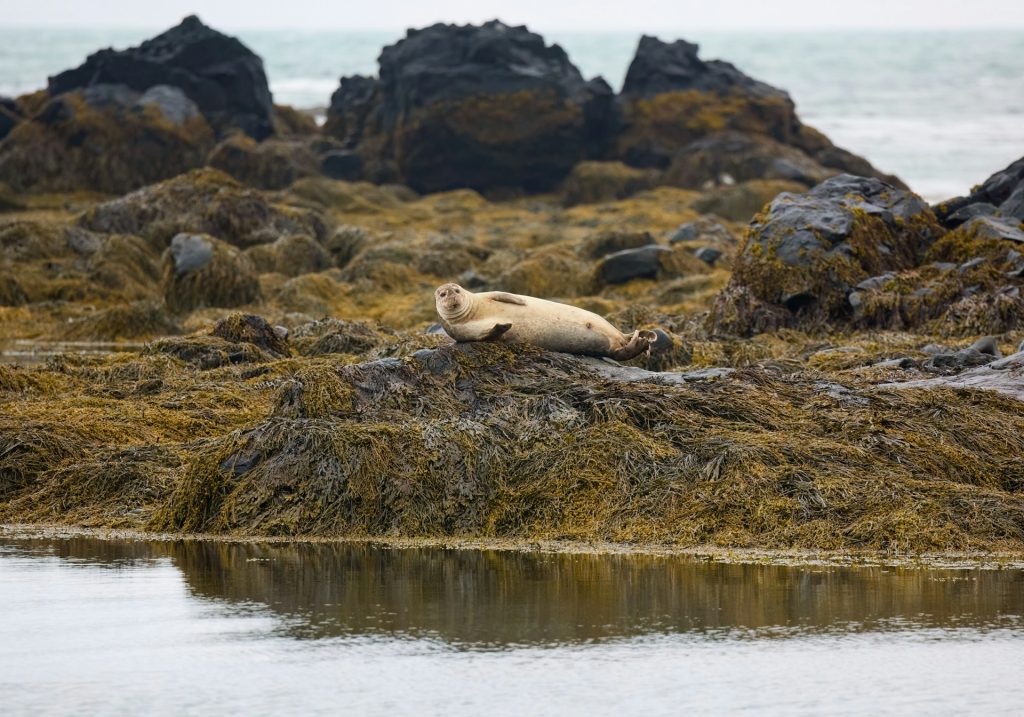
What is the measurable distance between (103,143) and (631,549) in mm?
29171

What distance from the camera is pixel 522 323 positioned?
8891mm

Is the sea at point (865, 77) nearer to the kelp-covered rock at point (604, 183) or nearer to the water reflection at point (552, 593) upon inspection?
the kelp-covered rock at point (604, 183)

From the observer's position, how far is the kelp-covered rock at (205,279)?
1842 centimetres

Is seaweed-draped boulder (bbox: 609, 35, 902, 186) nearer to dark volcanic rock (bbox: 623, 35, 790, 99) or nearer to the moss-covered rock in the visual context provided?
dark volcanic rock (bbox: 623, 35, 790, 99)

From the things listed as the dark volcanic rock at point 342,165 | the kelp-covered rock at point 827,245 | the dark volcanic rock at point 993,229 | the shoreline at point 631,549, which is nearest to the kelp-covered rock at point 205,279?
the kelp-covered rock at point 827,245

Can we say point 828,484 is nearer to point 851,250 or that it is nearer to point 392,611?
point 392,611

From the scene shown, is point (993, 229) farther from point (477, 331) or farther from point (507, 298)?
point (477, 331)

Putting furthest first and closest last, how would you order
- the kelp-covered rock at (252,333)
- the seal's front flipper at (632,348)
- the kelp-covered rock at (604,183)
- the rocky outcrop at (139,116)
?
1. the kelp-covered rock at (604,183)
2. the rocky outcrop at (139,116)
3. the kelp-covered rock at (252,333)
4. the seal's front flipper at (632,348)

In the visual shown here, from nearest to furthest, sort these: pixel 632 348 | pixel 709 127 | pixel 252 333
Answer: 1. pixel 632 348
2. pixel 252 333
3. pixel 709 127

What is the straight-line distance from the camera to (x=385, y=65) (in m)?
40.0

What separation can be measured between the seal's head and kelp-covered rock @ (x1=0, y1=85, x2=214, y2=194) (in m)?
25.2

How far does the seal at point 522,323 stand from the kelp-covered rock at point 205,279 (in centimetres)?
996

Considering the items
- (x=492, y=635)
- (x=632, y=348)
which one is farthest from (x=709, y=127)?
(x=492, y=635)

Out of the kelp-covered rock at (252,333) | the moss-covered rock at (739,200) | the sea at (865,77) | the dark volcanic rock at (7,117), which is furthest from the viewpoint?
the sea at (865,77)
